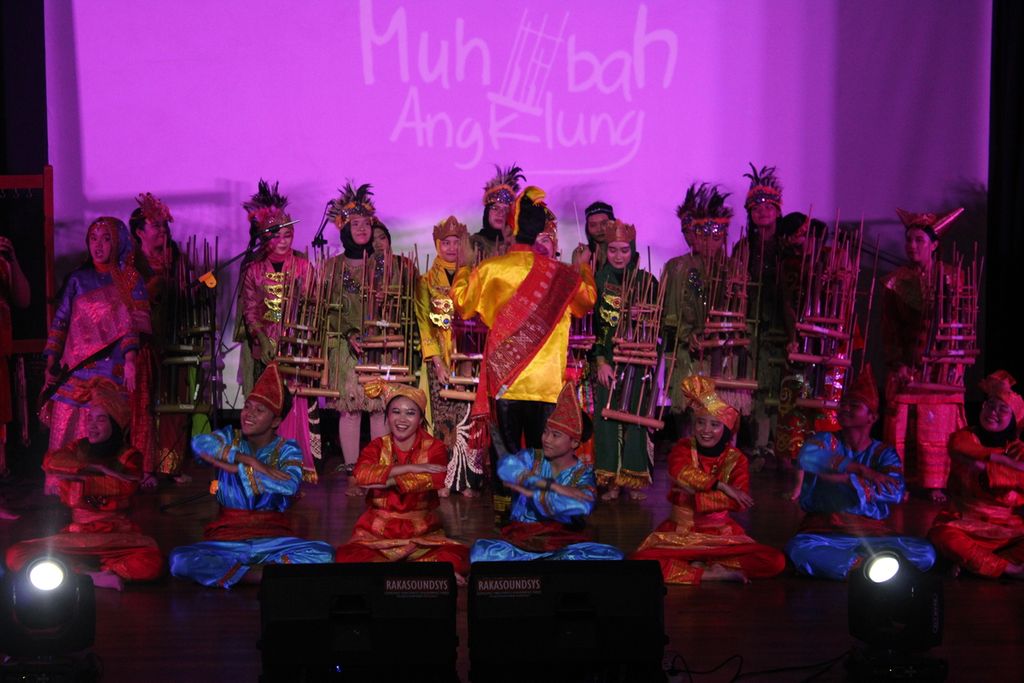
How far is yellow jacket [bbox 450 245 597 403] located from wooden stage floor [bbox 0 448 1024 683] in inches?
30.8

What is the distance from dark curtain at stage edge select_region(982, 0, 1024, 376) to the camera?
7738mm

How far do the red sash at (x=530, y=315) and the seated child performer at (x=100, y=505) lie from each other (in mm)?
1634

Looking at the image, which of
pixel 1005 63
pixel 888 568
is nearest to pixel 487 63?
pixel 1005 63

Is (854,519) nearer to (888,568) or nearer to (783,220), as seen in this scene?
(888,568)

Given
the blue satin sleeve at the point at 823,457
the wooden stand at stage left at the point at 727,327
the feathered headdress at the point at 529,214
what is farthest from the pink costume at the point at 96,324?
the blue satin sleeve at the point at 823,457

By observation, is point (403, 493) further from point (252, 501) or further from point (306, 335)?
point (306, 335)

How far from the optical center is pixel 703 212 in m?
6.97

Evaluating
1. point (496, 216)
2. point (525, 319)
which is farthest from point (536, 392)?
point (496, 216)

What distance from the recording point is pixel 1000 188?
7.78 m

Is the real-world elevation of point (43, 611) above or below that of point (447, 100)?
below

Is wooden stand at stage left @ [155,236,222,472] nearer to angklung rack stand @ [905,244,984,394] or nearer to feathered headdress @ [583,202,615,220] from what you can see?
feathered headdress @ [583,202,615,220]

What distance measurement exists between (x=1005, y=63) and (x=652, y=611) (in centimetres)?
589

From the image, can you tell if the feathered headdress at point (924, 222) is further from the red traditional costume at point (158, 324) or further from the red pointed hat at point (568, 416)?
the red traditional costume at point (158, 324)

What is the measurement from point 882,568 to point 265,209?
4.49 m
